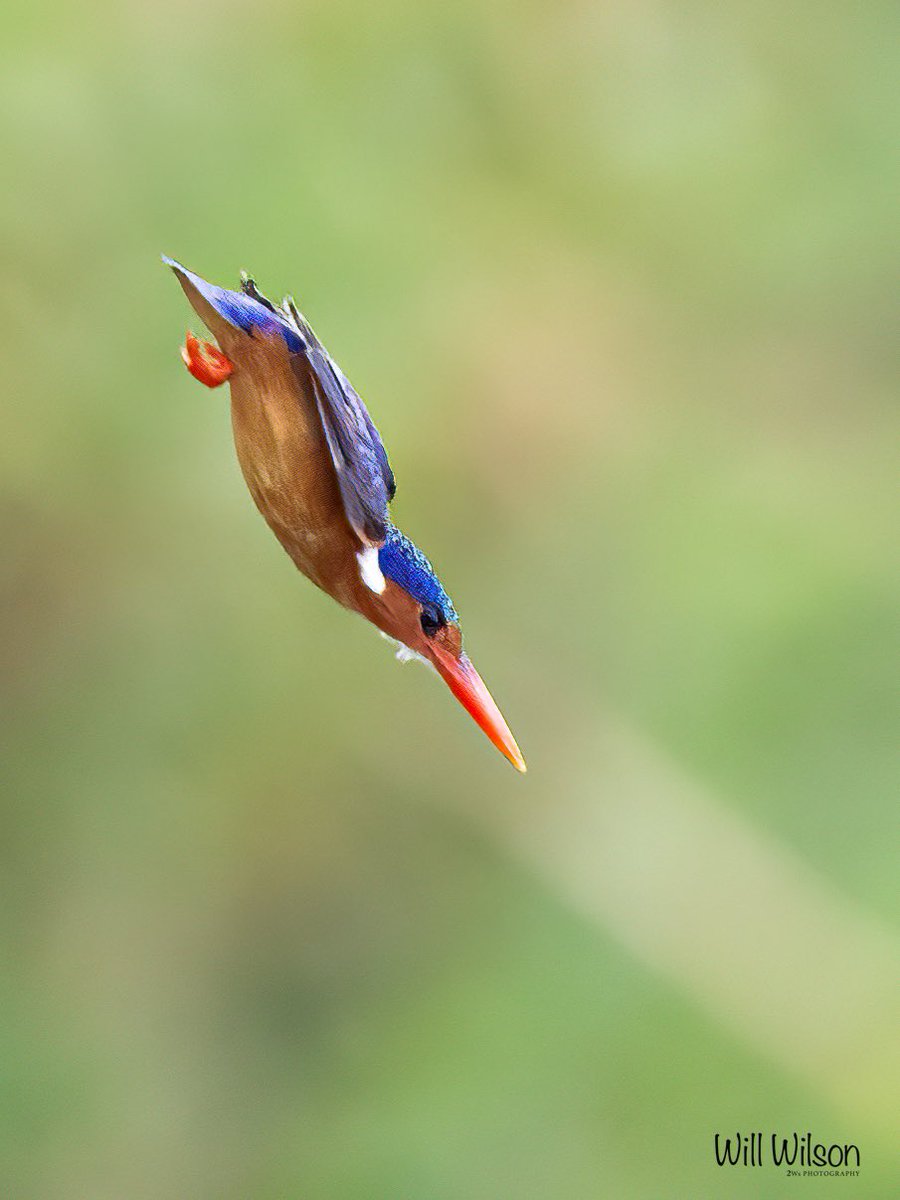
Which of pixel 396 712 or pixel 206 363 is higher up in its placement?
pixel 396 712

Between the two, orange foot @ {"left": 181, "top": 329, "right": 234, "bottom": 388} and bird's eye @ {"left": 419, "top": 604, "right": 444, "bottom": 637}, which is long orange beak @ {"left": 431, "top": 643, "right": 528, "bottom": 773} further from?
orange foot @ {"left": 181, "top": 329, "right": 234, "bottom": 388}

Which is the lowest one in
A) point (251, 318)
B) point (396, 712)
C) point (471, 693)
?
point (471, 693)

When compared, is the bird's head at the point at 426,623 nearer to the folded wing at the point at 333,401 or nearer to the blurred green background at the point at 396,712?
the folded wing at the point at 333,401

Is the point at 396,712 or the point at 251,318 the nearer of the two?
the point at 251,318

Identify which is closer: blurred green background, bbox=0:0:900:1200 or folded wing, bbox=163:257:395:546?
folded wing, bbox=163:257:395:546

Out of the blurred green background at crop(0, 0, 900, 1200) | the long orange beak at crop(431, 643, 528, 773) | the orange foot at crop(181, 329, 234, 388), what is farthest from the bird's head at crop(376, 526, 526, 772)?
the blurred green background at crop(0, 0, 900, 1200)

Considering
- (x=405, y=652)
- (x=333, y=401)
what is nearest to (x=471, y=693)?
(x=405, y=652)

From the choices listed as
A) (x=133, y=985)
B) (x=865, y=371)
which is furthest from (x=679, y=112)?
(x=133, y=985)

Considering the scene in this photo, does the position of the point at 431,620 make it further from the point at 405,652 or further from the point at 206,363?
the point at 206,363

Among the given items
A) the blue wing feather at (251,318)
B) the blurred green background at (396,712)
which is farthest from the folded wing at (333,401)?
the blurred green background at (396,712)
